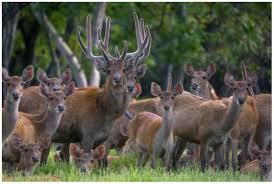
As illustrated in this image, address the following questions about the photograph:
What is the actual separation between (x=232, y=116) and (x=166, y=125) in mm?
900

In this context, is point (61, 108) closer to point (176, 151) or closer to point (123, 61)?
point (123, 61)

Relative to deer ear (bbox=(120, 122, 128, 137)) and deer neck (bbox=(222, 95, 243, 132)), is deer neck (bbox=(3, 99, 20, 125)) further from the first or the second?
deer ear (bbox=(120, 122, 128, 137))

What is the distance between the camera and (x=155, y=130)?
12961mm

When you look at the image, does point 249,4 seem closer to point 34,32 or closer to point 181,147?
point 34,32

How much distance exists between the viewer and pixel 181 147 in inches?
→ 537

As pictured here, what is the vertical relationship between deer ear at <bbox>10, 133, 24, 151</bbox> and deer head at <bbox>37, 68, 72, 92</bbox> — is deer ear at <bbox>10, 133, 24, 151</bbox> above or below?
below

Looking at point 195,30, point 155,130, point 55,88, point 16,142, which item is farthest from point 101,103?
point 195,30

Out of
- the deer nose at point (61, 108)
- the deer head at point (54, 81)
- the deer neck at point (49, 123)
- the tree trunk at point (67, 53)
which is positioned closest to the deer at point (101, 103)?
the deer head at point (54, 81)

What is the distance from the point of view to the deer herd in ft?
37.8

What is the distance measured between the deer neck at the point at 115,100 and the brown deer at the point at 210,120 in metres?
1.10

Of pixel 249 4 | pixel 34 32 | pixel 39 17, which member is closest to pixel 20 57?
pixel 34 32

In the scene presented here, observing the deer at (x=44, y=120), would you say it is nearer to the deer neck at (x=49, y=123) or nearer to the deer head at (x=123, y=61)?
the deer neck at (x=49, y=123)

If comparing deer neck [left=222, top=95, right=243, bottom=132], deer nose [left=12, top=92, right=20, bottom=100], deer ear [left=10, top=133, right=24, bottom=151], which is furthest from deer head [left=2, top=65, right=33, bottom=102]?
deer neck [left=222, top=95, right=243, bottom=132]

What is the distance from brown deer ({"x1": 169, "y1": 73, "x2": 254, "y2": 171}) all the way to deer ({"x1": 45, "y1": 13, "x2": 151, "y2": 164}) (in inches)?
40.1
